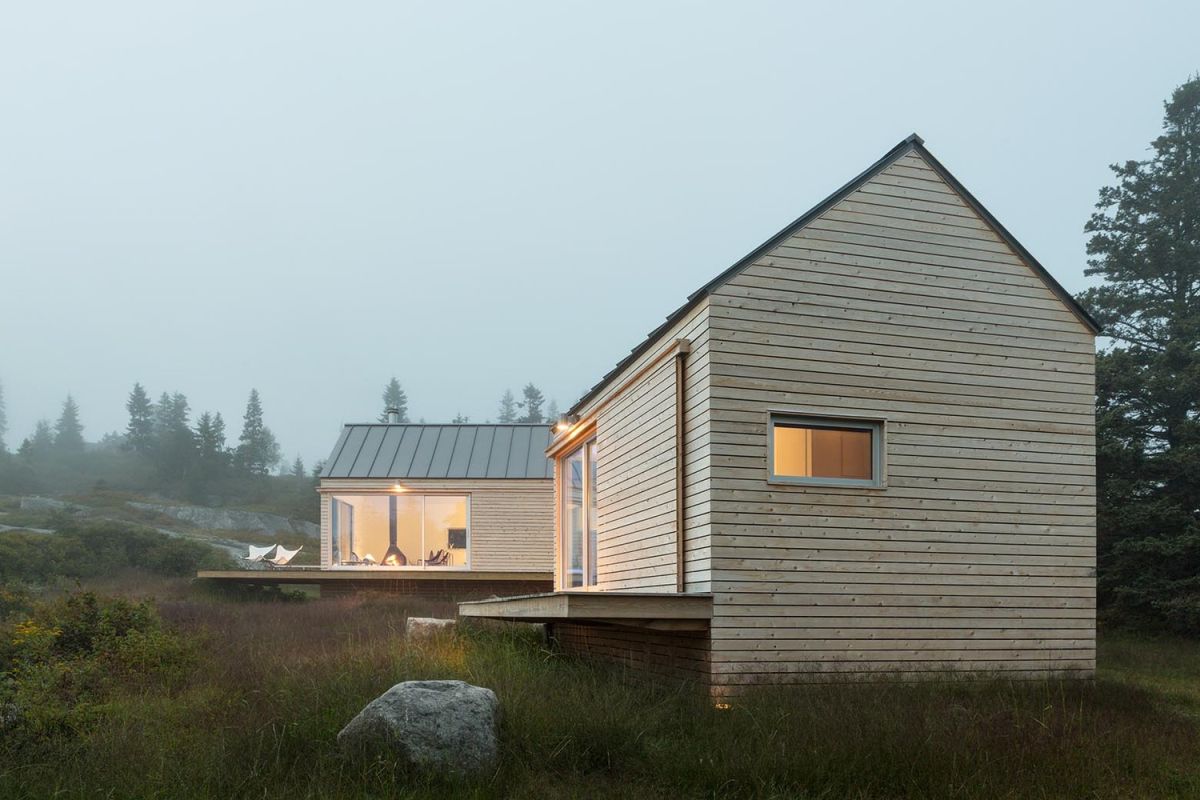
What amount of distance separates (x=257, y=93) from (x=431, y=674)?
122m

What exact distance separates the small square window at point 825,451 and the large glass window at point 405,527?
50.2 ft

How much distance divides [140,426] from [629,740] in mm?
75860

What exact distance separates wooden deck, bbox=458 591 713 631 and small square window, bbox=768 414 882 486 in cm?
142

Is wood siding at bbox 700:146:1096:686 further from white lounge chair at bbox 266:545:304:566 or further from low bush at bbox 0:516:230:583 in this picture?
low bush at bbox 0:516:230:583

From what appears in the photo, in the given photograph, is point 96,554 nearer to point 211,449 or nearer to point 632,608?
point 632,608

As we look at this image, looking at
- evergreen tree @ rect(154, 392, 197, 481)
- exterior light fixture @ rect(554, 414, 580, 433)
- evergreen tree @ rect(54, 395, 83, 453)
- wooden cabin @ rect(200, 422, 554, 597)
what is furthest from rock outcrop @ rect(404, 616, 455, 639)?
evergreen tree @ rect(54, 395, 83, 453)

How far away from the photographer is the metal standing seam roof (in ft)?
78.3

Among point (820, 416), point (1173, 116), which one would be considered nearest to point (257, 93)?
point (1173, 116)

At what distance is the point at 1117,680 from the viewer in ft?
36.0

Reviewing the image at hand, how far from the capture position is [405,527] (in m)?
23.9

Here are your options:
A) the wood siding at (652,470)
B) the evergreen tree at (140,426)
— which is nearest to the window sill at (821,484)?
the wood siding at (652,470)

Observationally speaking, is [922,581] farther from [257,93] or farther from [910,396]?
[257,93]

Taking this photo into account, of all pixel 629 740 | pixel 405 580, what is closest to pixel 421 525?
pixel 405 580

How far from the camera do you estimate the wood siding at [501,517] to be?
77.1ft
